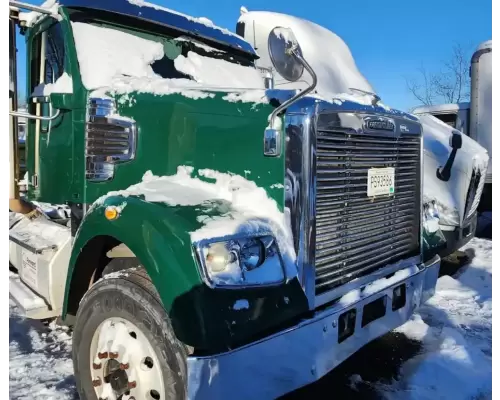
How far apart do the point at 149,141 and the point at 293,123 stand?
0.98 metres

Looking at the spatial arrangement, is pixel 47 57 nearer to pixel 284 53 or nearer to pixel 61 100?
pixel 61 100

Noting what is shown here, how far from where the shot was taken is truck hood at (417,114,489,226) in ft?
20.0

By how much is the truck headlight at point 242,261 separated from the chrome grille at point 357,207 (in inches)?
14.9

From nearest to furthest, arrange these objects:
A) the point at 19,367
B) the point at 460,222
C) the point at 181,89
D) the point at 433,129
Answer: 1. the point at 181,89
2. the point at 19,367
3. the point at 460,222
4. the point at 433,129

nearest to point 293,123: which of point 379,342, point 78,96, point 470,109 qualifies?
point 78,96

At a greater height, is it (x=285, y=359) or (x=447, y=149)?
(x=447, y=149)

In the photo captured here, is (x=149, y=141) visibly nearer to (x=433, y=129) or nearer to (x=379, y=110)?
(x=379, y=110)

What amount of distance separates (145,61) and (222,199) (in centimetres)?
148

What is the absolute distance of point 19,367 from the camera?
137 inches

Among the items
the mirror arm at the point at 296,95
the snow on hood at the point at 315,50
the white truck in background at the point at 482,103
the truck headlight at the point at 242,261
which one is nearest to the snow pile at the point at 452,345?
the truck headlight at the point at 242,261

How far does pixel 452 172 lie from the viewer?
6.31 metres

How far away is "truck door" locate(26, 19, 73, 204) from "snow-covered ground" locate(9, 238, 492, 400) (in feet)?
3.92

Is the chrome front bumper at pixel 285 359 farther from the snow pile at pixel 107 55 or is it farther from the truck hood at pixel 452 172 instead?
the truck hood at pixel 452 172

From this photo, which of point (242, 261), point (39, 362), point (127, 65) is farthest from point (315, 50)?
point (39, 362)
